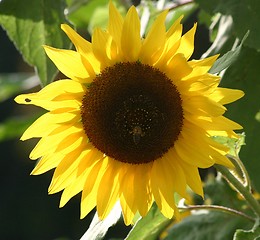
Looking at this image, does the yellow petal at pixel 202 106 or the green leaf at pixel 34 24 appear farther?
the green leaf at pixel 34 24

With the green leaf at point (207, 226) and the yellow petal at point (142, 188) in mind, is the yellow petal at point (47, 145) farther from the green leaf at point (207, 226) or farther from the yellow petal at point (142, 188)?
the green leaf at point (207, 226)

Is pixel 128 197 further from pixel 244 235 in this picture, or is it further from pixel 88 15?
pixel 88 15

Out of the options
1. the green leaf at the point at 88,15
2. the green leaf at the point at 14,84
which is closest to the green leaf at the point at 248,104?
the green leaf at the point at 88,15

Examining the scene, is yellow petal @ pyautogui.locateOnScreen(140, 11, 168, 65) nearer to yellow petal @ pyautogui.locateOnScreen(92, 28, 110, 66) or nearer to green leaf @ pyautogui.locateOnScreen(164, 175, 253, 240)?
yellow petal @ pyautogui.locateOnScreen(92, 28, 110, 66)

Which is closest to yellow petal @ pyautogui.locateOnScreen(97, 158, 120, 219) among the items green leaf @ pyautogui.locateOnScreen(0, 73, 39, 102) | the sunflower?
the sunflower

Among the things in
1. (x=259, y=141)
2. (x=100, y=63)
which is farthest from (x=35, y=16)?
(x=259, y=141)

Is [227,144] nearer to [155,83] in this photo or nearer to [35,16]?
[155,83]
